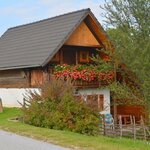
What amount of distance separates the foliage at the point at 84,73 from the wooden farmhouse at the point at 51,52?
0.64 meters

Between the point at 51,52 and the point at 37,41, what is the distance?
436 cm

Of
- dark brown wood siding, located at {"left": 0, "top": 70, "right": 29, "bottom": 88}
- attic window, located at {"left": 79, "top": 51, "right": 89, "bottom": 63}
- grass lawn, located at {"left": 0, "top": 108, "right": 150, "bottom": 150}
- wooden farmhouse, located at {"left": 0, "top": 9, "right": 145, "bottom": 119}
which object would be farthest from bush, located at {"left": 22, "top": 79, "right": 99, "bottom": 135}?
attic window, located at {"left": 79, "top": 51, "right": 89, "bottom": 63}

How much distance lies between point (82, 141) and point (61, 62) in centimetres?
1582

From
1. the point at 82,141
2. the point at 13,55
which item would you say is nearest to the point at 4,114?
the point at 13,55

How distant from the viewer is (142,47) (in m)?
22.1

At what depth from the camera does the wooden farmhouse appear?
25531 mm

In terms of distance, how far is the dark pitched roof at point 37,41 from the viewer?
986 inches

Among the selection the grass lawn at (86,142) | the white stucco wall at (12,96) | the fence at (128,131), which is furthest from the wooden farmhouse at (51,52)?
the grass lawn at (86,142)

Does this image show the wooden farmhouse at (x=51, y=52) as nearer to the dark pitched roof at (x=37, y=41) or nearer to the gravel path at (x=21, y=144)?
the dark pitched roof at (x=37, y=41)

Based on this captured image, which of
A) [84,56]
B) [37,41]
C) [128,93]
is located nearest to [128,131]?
[128,93]

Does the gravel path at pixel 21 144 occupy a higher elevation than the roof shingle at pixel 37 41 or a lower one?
lower

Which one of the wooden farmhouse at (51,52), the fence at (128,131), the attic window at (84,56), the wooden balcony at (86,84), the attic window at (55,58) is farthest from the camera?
the attic window at (84,56)

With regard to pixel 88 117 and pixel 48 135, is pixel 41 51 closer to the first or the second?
pixel 88 117

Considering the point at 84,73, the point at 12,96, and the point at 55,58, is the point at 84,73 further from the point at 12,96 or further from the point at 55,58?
the point at 12,96
